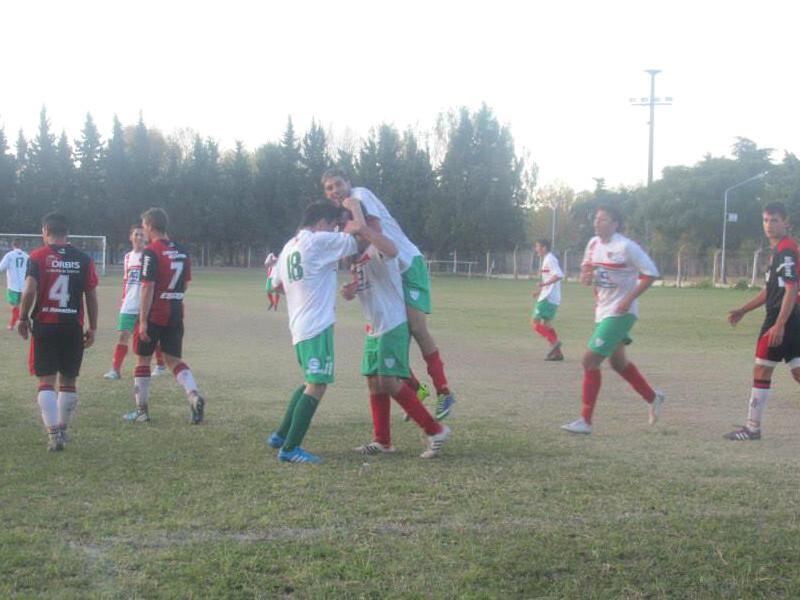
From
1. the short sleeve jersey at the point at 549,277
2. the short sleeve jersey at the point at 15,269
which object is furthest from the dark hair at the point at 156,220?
the short sleeve jersey at the point at 15,269

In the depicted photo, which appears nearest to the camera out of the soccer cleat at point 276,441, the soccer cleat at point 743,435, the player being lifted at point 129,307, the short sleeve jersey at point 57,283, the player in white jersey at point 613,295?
the soccer cleat at point 276,441

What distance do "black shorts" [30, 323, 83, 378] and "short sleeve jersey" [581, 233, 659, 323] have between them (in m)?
4.32

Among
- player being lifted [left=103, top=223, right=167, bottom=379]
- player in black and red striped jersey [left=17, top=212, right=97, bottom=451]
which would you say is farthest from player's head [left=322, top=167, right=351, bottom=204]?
player being lifted [left=103, top=223, right=167, bottom=379]

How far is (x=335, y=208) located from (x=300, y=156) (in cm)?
6646

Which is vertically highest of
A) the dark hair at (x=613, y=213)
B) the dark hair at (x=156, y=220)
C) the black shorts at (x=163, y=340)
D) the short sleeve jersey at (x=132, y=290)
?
the dark hair at (x=613, y=213)

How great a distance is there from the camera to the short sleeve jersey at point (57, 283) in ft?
21.1

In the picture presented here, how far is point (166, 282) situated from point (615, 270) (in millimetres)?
4059

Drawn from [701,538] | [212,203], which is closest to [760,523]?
[701,538]

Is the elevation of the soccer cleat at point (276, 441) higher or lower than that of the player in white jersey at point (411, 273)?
lower

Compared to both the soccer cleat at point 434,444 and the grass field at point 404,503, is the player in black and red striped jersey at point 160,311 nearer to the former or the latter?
the grass field at point 404,503

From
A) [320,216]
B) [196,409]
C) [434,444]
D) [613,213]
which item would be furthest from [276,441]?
[613,213]

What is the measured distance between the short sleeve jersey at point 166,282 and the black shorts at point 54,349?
106 centimetres

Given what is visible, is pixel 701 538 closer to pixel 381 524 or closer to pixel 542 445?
pixel 381 524

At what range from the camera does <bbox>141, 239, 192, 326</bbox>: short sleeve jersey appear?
7.58 m
